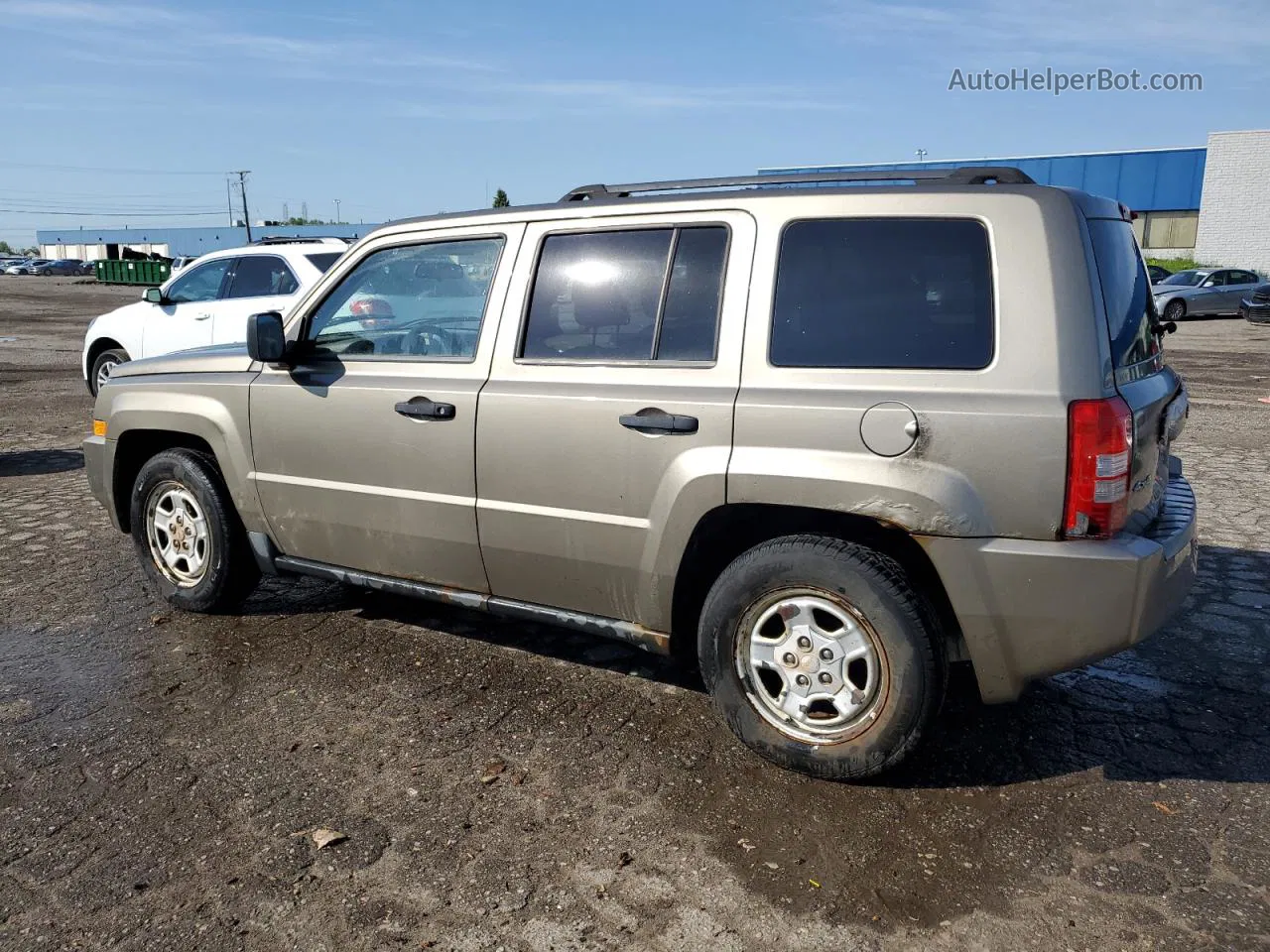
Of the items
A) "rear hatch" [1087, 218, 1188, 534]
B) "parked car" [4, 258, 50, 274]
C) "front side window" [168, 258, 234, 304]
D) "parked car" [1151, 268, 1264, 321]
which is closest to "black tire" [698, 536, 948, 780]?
"rear hatch" [1087, 218, 1188, 534]

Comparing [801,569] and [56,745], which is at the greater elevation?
[801,569]

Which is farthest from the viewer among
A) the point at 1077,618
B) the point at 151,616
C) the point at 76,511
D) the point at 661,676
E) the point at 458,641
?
the point at 76,511

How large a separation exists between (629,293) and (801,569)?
3.94 feet

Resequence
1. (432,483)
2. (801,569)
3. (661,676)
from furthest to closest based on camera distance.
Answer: (661,676), (432,483), (801,569)

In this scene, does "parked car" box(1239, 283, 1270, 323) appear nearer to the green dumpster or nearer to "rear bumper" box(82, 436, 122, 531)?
"rear bumper" box(82, 436, 122, 531)

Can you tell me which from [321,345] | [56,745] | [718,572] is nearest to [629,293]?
[718,572]

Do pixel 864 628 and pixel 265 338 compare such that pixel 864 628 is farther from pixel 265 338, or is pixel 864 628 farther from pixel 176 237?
pixel 176 237

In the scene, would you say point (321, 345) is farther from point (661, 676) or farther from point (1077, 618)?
point (1077, 618)

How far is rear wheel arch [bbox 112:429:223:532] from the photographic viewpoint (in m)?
5.21

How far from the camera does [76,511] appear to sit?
7.42 meters

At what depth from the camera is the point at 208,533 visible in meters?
5.06

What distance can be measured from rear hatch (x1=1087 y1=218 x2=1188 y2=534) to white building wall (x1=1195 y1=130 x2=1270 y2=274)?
42.7m

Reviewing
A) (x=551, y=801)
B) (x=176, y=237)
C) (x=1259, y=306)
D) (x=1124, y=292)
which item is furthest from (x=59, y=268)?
(x=1124, y=292)

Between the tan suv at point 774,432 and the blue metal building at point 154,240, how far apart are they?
61.3m
